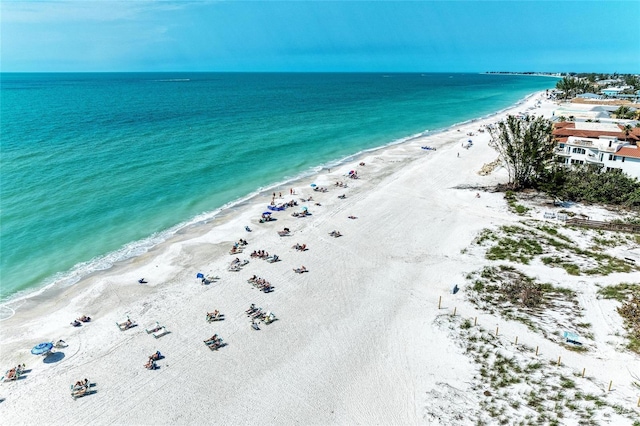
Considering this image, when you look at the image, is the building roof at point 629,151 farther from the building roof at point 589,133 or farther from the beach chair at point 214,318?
the beach chair at point 214,318

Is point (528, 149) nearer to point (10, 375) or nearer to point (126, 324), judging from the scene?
point (126, 324)

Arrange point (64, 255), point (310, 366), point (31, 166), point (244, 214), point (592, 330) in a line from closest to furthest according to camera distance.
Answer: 1. point (310, 366)
2. point (592, 330)
3. point (64, 255)
4. point (244, 214)
5. point (31, 166)

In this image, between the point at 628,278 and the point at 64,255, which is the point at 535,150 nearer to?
the point at 628,278

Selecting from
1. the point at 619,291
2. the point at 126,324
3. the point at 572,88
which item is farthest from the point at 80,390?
the point at 572,88

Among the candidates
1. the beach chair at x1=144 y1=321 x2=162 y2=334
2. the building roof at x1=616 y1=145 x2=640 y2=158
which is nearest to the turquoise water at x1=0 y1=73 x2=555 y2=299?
the beach chair at x1=144 y1=321 x2=162 y2=334

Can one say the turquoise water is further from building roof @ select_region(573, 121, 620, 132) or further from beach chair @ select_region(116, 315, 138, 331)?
building roof @ select_region(573, 121, 620, 132)

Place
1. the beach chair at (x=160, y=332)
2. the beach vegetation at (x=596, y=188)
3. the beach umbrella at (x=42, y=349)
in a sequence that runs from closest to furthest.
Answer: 1. the beach umbrella at (x=42, y=349)
2. the beach chair at (x=160, y=332)
3. the beach vegetation at (x=596, y=188)

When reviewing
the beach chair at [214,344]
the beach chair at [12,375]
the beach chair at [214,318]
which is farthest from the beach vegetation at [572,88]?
the beach chair at [12,375]

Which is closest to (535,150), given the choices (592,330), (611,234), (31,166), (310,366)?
(611,234)
